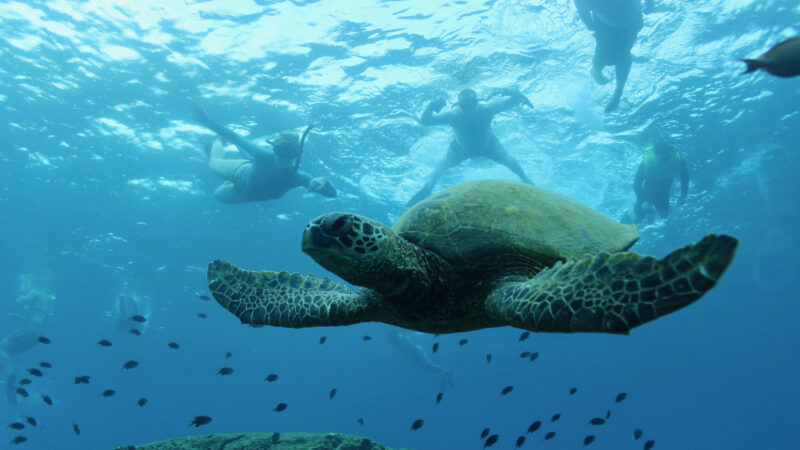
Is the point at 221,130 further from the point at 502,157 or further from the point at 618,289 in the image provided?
the point at 618,289

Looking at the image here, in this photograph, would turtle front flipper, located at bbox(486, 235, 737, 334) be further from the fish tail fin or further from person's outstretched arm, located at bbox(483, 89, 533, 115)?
person's outstretched arm, located at bbox(483, 89, 533, 115)

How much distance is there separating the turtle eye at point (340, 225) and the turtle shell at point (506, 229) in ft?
3.29

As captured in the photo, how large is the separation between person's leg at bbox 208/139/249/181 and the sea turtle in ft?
33.9

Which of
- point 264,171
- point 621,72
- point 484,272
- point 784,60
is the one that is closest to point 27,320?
point 264,171

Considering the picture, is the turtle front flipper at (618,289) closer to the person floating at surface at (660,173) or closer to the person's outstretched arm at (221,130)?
the person's outstretched arm at (221,130)

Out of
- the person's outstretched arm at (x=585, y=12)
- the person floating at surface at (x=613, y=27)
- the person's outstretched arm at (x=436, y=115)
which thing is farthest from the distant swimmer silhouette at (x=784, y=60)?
the person's outstretched arm at (x=436, y=115)

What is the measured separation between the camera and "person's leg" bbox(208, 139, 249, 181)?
13.5m

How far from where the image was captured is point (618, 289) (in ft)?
6.77

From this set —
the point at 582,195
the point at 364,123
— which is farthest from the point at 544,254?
the point at 582,195

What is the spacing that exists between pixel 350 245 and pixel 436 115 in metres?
12.7

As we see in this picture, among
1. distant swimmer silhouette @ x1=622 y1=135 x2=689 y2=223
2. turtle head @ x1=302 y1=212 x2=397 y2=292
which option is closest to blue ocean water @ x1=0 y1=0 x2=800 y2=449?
distant swimmer silhouette @ x1=622 y1=135 x2=689 y2=223

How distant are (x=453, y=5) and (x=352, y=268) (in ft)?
34.5

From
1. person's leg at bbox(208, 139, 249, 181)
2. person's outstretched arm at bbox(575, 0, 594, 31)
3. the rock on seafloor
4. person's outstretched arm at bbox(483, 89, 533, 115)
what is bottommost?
the rock on seafloor

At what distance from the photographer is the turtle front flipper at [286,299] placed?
3357 millimetres
